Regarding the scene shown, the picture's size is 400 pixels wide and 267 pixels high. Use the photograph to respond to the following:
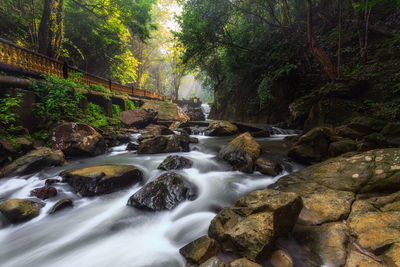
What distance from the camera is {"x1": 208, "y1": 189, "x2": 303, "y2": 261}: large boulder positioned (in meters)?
1.94

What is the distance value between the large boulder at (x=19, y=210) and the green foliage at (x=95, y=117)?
519 centimetres

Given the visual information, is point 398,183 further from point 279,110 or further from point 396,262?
point 279,110

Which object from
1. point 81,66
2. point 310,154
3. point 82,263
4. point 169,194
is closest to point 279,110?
point 310,154

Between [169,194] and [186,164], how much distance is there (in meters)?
1.83

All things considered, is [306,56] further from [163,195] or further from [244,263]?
[244,263]

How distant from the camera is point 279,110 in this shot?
40.2 ft

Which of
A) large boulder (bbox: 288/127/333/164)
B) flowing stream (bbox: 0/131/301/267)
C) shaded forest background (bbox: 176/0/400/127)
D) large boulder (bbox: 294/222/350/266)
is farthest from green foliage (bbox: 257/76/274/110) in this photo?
large boulder (bbox: 294/222/350/266)

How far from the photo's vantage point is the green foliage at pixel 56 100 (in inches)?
252

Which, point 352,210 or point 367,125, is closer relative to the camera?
point 352,210

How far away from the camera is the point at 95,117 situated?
9062 mm

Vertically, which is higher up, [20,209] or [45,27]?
[45,27]

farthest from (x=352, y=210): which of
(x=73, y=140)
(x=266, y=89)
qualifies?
(x=266, y=89)

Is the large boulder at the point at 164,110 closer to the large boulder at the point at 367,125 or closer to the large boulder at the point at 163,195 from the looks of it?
the large boulder at the point at 163,195

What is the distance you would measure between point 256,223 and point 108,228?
102 inches
